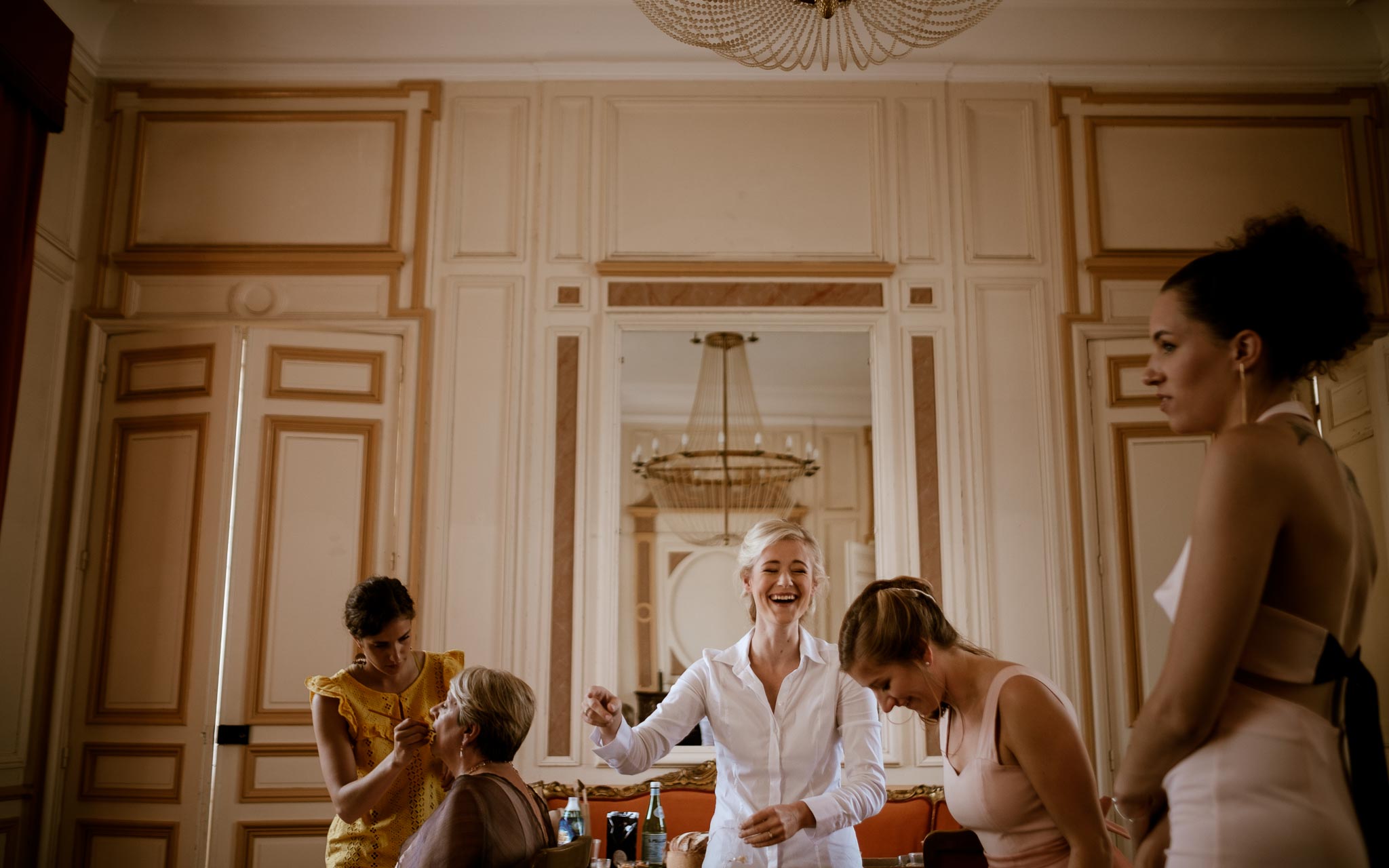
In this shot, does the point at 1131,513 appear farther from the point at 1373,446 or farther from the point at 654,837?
the point at 654,837

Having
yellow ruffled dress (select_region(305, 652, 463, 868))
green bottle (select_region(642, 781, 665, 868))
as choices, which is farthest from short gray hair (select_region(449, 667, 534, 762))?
green bottle (select_region(642, 781, 665, 868))

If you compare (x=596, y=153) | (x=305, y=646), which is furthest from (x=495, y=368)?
(x=305, y=646)

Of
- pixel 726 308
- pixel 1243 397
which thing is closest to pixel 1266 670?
pixel 1243 397

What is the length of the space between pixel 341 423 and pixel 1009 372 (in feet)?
9.14

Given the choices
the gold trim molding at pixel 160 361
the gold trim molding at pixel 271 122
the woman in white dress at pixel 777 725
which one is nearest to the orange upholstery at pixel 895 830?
the woman in white dress at pixel 777 725

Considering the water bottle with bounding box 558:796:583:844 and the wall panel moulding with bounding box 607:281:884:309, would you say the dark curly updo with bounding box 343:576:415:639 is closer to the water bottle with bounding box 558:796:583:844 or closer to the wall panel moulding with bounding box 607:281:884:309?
the water bottle with bounding box 558:796:583:844

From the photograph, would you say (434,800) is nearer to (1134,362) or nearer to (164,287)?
(164,287)

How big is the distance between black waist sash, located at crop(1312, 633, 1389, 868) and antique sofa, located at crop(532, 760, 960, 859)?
2.97 metres

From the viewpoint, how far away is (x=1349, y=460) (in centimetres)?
450

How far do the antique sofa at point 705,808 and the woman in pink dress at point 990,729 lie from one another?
2115mm

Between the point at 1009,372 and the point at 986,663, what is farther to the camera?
the point at 1009,372

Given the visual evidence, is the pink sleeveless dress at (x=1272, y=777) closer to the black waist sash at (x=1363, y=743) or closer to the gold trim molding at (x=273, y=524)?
the black waist sash at (x=1363, y=743)

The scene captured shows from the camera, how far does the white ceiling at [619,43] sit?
16.2 ft

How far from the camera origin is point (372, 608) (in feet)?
9.77
